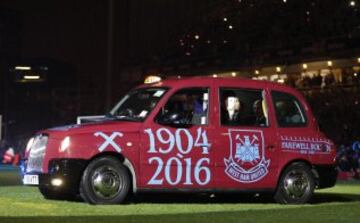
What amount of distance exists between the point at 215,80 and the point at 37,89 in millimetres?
70314

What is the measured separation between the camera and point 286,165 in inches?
441

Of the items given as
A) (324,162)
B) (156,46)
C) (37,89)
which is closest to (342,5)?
(324,162)

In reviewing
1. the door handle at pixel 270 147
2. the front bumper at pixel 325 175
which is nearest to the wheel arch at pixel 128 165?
the door handle at pixel 270 147

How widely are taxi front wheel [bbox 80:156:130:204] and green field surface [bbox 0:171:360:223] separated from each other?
169 millimetres

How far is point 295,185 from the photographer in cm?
1127

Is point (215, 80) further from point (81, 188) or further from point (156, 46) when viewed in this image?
point (156, 46)

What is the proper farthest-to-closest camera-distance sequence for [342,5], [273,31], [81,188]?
[273,31] → [342,5] → [81,188]

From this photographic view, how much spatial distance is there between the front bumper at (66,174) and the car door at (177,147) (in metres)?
0.86

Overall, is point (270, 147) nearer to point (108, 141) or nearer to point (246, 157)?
point (246, 157)

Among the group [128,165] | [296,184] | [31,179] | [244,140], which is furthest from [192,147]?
[31,179]

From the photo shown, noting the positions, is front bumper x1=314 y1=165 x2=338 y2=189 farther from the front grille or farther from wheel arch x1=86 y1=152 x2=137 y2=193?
the front grille

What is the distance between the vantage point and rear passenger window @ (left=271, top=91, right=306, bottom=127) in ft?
37.5

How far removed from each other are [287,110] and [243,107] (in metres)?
0.85

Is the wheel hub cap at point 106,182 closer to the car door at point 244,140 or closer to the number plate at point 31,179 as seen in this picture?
the number plate at point 31,179
